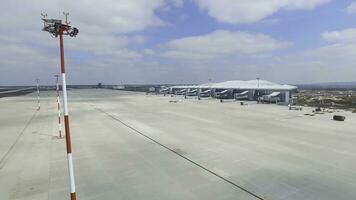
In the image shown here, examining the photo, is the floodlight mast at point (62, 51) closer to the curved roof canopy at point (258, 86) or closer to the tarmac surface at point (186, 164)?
the tarmac surface at point (186, 164)

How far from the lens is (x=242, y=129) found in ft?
91.2

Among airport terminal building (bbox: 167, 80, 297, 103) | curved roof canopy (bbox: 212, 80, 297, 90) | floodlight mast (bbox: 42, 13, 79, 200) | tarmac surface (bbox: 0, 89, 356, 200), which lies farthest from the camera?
curved roof canopy (bbox: 212, 80, 297, 90)

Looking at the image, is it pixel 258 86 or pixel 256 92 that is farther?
pixel 258 86

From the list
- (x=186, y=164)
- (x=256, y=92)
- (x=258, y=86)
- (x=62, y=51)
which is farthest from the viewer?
(x=258, y=86)

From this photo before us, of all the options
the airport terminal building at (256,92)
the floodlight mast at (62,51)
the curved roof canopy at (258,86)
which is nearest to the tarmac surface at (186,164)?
the floodlight mast at (62,51)

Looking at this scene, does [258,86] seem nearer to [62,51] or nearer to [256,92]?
[256,92]

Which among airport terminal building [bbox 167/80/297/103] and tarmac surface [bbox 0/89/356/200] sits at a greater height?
airport terminal building [bbox 167/80/297/103]

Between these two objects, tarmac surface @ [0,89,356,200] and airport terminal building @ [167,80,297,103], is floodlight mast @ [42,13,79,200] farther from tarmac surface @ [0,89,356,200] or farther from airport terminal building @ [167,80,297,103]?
airport terminal building @ [167,80,297,103]

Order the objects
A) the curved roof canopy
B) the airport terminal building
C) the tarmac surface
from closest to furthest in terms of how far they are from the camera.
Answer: the tarmac surface < the airport terminal building < the curved roof canopy

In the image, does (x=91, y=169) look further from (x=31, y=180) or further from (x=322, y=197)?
(x=322, y=197)

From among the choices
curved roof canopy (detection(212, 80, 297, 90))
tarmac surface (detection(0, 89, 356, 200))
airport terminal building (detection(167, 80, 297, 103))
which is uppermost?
curved roof canopy (detection(212, 80, 297, 90))

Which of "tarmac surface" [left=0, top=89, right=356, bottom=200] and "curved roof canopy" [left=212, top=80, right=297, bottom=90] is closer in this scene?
"tarmac surface" [left=0, top=89, right=356, bottom=200]

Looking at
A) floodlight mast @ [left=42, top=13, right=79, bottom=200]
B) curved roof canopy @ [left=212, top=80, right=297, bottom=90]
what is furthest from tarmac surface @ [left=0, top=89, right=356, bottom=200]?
curved roof canopy @ [left=212, top=80, right=297, bottom=90]

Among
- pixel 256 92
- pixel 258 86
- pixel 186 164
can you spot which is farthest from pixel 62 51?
pixel 258 86
